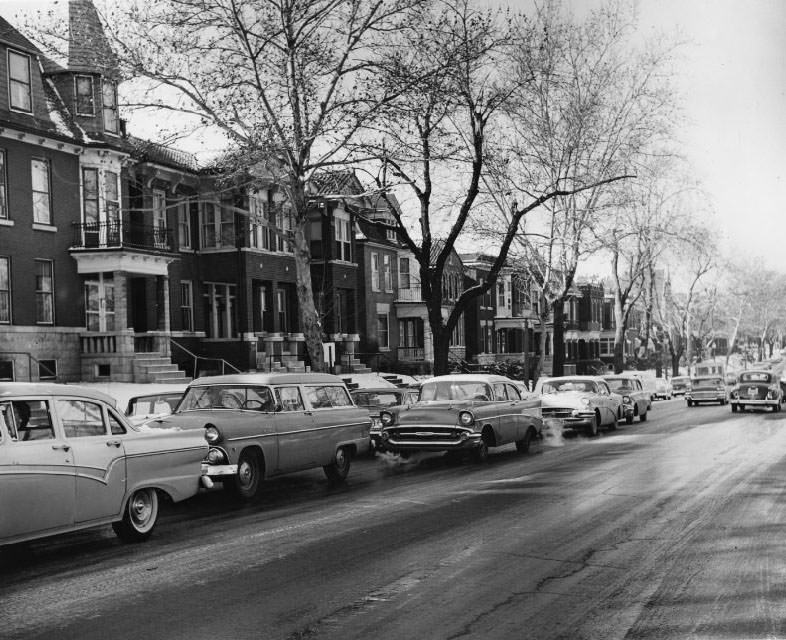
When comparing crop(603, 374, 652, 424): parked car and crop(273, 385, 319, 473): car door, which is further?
crop(603, 374, 652, 424): parked car

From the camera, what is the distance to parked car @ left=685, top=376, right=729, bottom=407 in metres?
41.6

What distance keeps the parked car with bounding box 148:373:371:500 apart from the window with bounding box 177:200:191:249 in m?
22.6

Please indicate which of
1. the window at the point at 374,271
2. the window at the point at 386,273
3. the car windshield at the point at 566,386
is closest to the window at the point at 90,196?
the car windshield at the point at 566,386

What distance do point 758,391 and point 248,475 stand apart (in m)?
25.9

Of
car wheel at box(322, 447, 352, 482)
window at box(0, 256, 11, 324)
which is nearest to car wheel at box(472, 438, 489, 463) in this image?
car wheel at box(322, 447, 352, 482)

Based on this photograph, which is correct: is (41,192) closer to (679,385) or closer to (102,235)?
(102,235)

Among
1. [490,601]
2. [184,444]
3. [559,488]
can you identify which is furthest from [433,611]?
[559,488]

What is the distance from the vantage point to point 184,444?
10.8 m

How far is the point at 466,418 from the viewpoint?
1778 cm

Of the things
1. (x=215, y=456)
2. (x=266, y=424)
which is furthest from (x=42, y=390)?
(x=266, y=424)

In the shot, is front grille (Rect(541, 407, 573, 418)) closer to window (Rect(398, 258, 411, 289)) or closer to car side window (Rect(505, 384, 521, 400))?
car side window (Rect(505, 384, 521, 400))

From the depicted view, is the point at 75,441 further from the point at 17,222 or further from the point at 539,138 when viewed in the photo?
the point at 539,138

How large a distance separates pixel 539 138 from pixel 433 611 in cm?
2788

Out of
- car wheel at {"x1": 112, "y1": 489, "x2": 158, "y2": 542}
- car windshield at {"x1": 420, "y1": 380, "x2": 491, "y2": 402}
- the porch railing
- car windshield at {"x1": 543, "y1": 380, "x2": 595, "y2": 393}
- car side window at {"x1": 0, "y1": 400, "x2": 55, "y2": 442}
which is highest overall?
the porch railing
